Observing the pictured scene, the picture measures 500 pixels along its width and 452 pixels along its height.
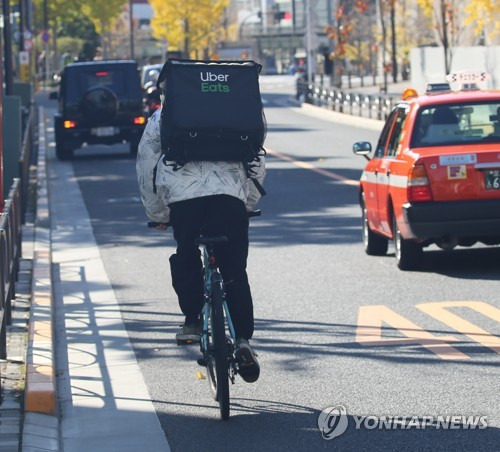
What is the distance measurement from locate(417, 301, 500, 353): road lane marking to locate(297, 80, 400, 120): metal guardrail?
29.4 m

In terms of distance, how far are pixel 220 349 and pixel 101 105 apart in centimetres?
2341

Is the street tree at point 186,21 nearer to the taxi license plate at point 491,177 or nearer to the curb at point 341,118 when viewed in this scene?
the curb at point 341,118

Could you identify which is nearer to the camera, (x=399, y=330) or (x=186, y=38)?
(x=399, y=330)

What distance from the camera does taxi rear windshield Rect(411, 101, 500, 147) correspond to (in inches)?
479

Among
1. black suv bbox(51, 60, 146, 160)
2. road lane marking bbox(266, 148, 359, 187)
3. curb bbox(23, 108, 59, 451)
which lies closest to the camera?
curb bbox(23, 108, 59, 451)

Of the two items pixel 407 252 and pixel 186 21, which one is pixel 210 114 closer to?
pixel 407 252

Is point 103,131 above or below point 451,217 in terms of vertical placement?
above

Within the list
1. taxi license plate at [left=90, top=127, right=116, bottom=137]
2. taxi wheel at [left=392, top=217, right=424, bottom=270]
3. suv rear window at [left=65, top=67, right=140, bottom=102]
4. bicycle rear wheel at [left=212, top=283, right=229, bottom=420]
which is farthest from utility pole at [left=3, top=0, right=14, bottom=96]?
bicycle rear wheel at [left=212, top=283, right=229, bottom=420]

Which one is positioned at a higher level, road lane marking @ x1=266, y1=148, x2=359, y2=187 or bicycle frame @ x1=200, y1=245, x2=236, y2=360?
bicycle frame @ x1=200, y1=245, x2=236, y2=360

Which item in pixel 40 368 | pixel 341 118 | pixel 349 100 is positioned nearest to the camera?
pixel 40 368

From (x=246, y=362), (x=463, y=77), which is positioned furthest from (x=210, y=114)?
(x=463, y=77)

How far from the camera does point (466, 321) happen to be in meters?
9.62

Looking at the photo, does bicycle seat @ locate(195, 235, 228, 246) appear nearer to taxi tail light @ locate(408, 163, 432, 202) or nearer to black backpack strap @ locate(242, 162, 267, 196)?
black backpack strap @ locate(242, 162, 267, 196)

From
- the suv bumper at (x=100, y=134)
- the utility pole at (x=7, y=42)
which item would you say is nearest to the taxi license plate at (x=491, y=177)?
the utility pole at (x=7, y=42)
